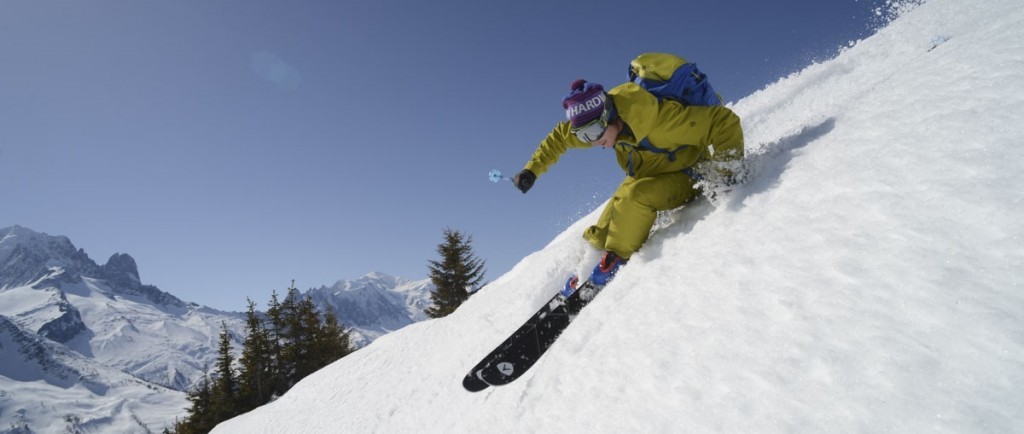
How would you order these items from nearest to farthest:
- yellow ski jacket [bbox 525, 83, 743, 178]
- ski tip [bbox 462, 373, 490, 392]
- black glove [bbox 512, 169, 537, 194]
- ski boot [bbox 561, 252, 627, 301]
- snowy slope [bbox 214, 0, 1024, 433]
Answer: snowy slope [bbox 214, 0, 1024, 433] → yellow ski jacket [bbox 525, 83, 743, 178] → ski boot [bbox 561, 252, 627, 301] → ski tip [bbox 462, 373, 490, 392] → black glove [bbox 512, 169, 537, 194]

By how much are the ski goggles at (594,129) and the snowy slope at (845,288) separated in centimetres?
102

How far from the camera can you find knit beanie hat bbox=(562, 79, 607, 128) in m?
3.61

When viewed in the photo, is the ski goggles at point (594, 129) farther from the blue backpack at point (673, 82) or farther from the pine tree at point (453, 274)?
the pine tree at point (453, 274)

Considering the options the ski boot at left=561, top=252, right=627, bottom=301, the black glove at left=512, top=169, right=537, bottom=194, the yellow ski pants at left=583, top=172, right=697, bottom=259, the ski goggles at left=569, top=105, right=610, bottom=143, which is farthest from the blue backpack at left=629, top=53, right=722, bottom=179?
the black glove at left=512, top=169, right=537, bottom=194

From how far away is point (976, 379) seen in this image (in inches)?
51.8

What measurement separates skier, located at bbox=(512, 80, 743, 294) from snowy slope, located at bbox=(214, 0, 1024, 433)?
248 mm

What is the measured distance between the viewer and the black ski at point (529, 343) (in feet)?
13.2

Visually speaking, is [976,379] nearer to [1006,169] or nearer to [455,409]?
[1006,169]

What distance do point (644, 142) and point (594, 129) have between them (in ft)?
1.57

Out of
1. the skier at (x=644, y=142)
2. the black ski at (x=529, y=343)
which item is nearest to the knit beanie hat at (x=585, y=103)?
the skier at (x=644, y=142)

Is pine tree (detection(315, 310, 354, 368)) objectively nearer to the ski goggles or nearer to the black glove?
the black glove

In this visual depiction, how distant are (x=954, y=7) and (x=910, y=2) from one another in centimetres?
354

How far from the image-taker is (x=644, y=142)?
3.78 metres

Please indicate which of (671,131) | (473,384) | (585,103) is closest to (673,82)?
(671,131)
